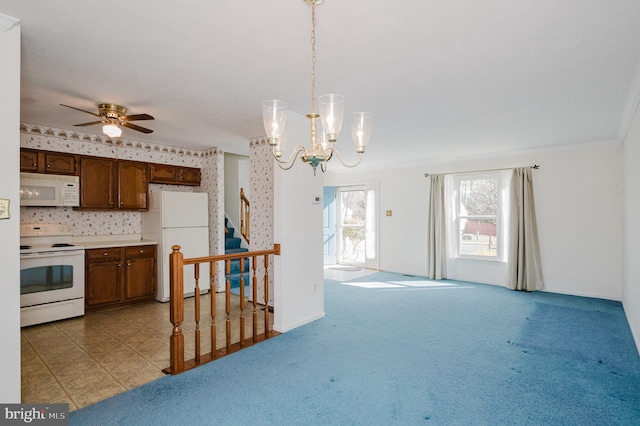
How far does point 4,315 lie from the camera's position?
1.87m

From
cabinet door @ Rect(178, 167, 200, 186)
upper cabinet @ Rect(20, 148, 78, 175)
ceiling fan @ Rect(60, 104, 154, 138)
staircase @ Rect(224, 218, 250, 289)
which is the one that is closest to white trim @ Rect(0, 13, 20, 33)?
ceiling fan @ Rect(60, 104, 154, 138)

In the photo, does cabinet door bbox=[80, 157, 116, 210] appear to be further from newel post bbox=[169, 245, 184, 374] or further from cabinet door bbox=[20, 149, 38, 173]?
newel post bbox=[169, 245, 184, 374]

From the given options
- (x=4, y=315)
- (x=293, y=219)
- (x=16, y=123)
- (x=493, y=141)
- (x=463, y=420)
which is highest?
(x=493, y=141)

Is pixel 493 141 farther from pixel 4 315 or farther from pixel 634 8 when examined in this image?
pixel 4 315

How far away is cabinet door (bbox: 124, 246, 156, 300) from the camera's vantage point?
4.78 metres

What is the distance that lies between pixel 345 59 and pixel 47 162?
13.3ft

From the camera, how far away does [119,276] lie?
4.69m

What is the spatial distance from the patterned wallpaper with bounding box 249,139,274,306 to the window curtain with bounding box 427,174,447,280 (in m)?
3.43

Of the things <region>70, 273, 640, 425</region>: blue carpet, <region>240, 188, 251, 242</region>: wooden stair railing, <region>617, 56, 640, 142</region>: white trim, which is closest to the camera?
<region>70, 273, 640, 425</region>: blue carpet

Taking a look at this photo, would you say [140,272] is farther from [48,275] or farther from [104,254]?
[48,275]

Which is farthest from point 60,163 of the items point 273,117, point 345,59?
point 345,59

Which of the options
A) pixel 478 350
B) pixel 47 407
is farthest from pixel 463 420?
pixel 47 407

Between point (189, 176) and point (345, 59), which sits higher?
point (345, 59)

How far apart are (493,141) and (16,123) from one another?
533 centimetres
